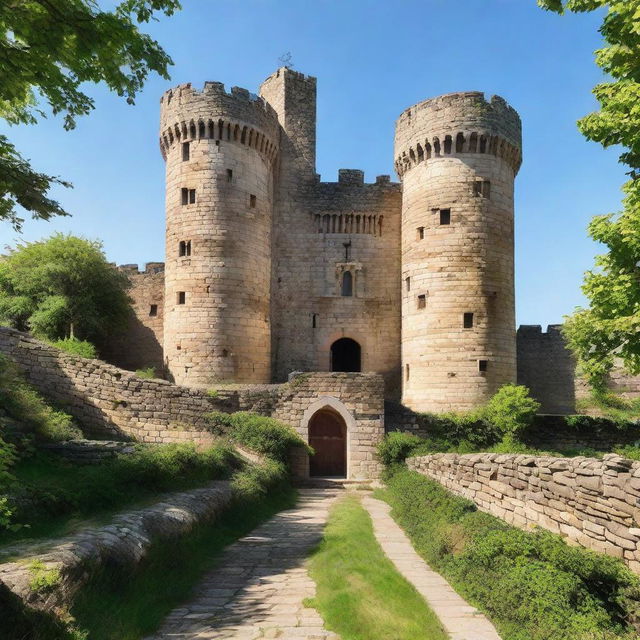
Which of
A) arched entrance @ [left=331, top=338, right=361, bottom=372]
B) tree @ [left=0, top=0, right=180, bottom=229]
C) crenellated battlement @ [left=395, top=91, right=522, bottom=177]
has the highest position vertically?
A: crenellated battlement @ [left=395, top=91, right=522, bottom=177]

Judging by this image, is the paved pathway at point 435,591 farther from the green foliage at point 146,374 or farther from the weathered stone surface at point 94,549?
the green foliage at point 146,374

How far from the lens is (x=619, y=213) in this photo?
12.8 meters

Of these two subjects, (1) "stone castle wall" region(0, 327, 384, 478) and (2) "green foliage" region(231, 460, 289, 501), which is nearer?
(2) "green foliage" region(231, 460, 289, 501)

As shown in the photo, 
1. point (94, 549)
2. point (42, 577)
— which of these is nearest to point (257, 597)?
point (94, 549)

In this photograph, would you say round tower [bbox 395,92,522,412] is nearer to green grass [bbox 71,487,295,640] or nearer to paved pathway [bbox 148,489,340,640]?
paved pathway [bbox 148,489,340,640]

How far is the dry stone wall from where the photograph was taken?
20.3 feet

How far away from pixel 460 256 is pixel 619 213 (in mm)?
10846

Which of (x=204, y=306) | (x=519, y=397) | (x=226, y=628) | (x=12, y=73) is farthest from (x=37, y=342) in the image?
(x=519, y=397)

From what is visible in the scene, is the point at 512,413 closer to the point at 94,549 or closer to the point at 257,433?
the point at 257,433

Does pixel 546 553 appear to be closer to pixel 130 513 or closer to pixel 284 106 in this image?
pixel 130 513

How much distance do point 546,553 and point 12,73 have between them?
8072 millimetres

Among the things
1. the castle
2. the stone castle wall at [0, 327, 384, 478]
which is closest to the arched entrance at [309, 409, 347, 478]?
the stone castle wall at [0, 327, 384, 478]

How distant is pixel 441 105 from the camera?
2422 cm

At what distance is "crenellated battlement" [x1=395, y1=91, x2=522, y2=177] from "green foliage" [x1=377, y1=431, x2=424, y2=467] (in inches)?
494
